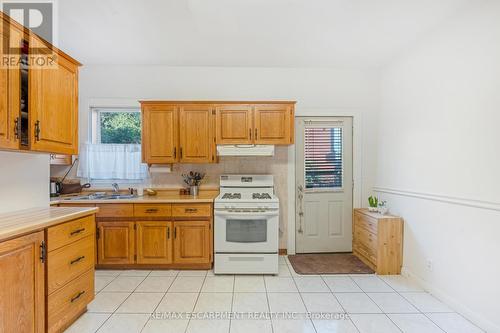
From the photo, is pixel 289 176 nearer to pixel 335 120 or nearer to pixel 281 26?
pixel 335 120

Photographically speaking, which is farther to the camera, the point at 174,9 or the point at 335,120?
the point at 335,120

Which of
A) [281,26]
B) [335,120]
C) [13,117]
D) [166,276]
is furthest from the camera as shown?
[335,120]

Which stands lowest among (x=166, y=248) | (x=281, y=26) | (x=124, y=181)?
(x=166, y=248)

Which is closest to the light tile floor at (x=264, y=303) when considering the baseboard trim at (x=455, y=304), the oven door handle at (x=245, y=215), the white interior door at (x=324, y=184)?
the baseboard trim at (x=455, y=304)

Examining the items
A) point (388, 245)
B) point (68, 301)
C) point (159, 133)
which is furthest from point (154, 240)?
point (388, 245)

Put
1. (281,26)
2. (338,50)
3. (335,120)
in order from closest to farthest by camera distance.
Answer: (281,26)
(338,50)
(335,120)

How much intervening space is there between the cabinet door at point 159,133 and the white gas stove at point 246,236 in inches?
37.4

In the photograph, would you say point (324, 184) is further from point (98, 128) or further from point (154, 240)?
point (98, 128)

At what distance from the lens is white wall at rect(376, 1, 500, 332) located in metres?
2.02

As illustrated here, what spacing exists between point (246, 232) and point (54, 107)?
7.33 ft

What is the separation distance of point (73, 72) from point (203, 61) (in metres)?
1.67

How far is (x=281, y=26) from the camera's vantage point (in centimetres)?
259

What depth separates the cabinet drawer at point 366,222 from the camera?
10.2ft

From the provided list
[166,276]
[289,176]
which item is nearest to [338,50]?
[289,176]
